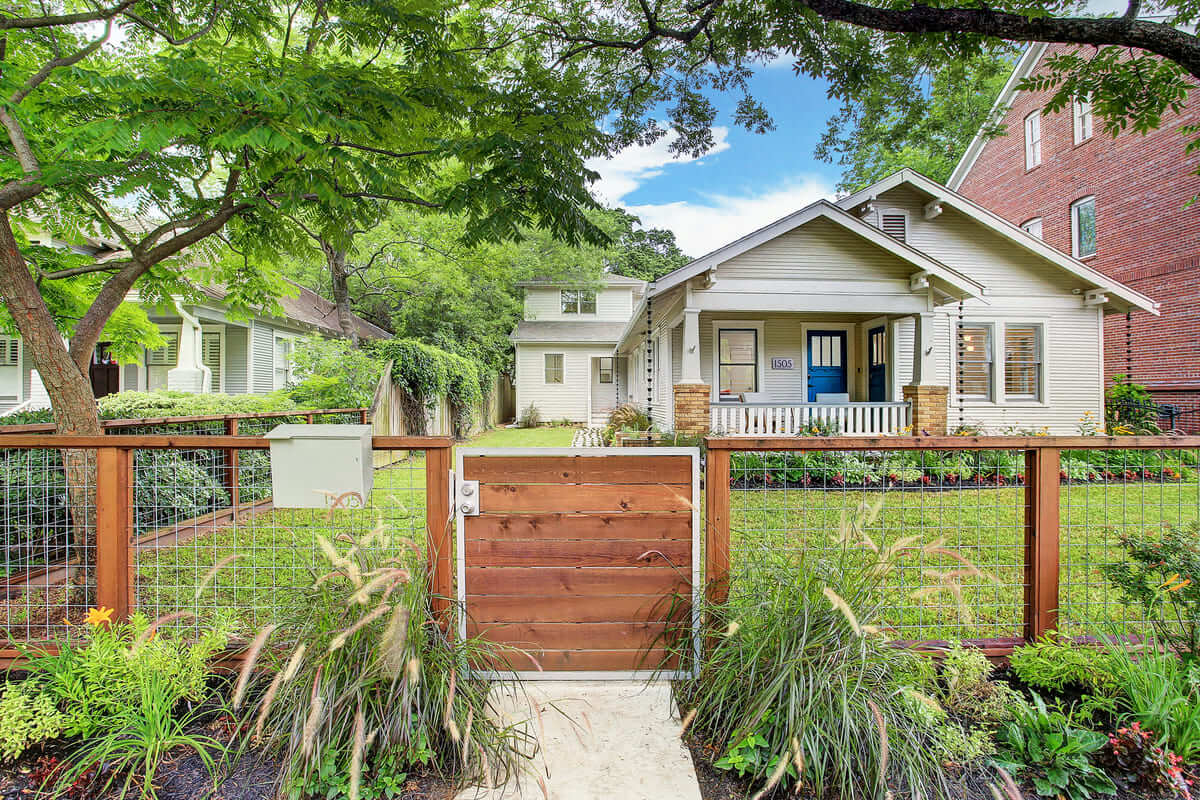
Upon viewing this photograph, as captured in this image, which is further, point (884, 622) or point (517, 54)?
point (517, 54)

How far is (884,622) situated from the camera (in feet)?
8.41

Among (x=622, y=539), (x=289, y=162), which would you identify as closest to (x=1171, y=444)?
(x=622, y=539)

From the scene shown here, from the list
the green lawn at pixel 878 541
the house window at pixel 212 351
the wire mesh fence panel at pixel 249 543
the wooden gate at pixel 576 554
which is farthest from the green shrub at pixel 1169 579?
the house window at pixel 212 351

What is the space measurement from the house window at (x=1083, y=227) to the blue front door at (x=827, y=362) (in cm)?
916

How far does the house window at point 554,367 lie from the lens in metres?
20.7

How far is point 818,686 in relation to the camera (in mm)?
2098

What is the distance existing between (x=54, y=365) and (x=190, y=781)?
267 cm

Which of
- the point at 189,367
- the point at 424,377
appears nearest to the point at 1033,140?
the point at 424,377

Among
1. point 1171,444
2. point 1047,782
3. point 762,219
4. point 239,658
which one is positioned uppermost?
point 762,219

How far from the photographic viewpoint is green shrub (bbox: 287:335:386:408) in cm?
988

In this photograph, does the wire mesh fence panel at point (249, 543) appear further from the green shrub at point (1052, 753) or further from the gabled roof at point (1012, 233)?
the gabled roof at point (1012, 233)

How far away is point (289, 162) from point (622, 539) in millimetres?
2872

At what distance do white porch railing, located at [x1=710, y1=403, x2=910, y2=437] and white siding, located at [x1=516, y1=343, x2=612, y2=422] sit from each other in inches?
423

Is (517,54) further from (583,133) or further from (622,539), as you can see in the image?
(622,539)
